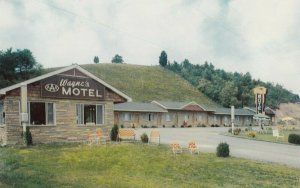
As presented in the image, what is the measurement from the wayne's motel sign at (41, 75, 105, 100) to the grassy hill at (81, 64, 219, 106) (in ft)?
225

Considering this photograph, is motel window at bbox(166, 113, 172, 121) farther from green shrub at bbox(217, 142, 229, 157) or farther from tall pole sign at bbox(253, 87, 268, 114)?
green shrub at bbox(217, 142, 229, 157)

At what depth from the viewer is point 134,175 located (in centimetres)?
1430

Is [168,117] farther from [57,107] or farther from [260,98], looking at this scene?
[57,107]

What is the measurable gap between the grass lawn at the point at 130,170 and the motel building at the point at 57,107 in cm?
430

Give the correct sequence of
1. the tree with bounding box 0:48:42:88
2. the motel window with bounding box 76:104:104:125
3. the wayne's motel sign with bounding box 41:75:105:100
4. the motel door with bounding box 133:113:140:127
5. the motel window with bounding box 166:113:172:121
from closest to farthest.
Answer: the wayne's motel sign with bounding box 41:75:105:100, the motel window with bounding box 76:104:104:125, the motel door with bounding box 133:113:140:127, the motel window with bounding box 166:113:172:121, the tree with bounding box 0:48:42:88

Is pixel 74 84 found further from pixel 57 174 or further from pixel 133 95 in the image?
pixel 133 95

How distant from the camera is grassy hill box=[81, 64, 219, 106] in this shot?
10625cm

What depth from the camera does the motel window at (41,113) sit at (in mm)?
26234

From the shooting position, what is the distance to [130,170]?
15.5 metres

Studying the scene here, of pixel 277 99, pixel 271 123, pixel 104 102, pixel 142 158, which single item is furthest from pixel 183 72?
pixel 142 158

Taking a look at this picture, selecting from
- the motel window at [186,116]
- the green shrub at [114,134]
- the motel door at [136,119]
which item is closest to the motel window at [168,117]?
the motel window at [186,116]

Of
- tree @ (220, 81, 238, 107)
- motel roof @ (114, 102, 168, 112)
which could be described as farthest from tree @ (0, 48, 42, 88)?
tree @ (220, 81, 238, 107)

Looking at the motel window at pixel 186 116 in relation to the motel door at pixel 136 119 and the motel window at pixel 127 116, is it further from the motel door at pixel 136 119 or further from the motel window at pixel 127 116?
the motel window at pixel 127 116

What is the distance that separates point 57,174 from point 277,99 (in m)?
133
